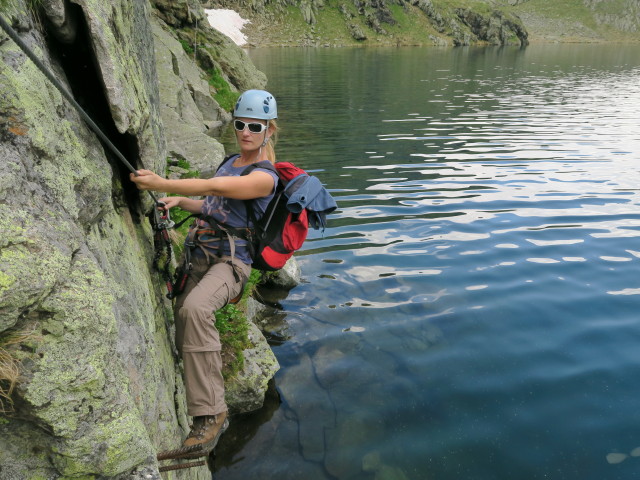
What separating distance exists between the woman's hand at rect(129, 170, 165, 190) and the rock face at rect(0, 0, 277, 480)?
289mm

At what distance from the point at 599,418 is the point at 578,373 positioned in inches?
40.8

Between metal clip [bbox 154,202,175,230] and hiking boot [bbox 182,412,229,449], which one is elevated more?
metal clip [bbox 154,202,175,230]

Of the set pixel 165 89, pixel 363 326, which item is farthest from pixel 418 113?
pixel 363 326

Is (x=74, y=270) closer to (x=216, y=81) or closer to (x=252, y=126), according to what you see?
(x=252, y=126)

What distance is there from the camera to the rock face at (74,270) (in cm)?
303

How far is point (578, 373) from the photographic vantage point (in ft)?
26.0

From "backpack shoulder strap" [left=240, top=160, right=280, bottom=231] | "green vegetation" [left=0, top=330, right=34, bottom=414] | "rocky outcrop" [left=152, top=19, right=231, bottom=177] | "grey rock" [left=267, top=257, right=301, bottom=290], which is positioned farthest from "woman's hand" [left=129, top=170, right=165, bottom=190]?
"rocky outcrop" [left=152, top=19, right=231, bottom=177]

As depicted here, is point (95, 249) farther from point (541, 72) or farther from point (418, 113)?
point (541, 72)

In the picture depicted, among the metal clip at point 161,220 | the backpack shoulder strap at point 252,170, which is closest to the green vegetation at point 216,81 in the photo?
the metal clip at point 161,220

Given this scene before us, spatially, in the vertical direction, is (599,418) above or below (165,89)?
below

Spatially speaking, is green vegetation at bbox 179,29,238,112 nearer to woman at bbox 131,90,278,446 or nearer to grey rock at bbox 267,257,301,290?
grey rock at bbox 267,257,301,290

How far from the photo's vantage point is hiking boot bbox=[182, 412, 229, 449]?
4828mm

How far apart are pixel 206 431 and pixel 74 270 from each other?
2587mm

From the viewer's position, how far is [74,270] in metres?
3.35
